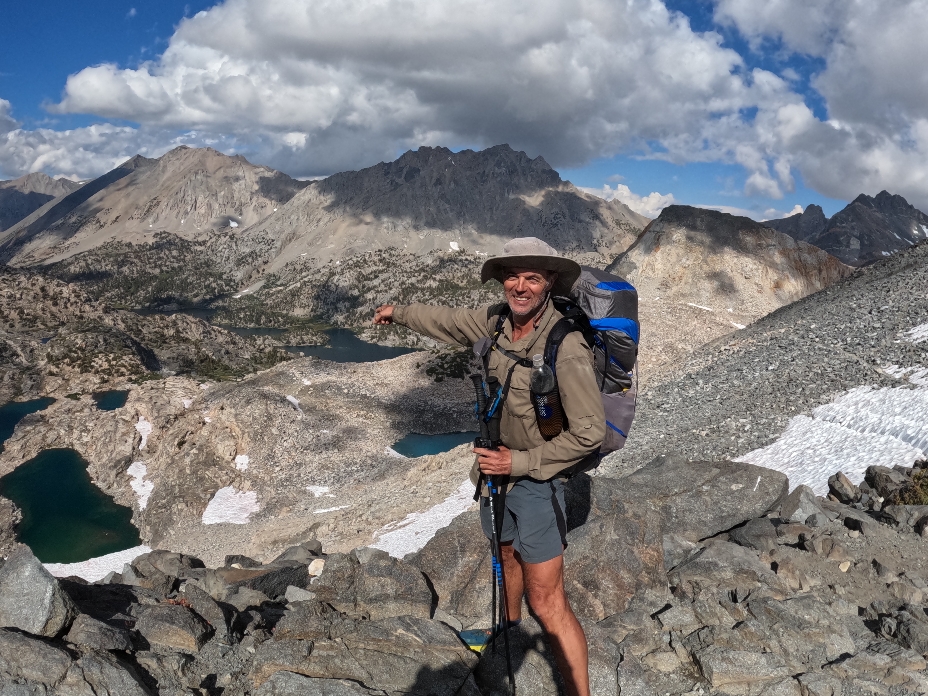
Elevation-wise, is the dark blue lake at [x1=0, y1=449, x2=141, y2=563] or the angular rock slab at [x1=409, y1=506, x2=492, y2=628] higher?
the angular rock slab at [x1=409, y1=506, x2=492, y2=628]

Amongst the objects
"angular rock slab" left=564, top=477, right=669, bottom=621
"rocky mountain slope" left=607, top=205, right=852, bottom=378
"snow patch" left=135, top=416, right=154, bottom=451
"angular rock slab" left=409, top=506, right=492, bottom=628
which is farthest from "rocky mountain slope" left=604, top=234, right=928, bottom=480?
"snow patch" left=135, top=416, right=154, bottom=451

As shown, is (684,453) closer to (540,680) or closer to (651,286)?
(540,680)

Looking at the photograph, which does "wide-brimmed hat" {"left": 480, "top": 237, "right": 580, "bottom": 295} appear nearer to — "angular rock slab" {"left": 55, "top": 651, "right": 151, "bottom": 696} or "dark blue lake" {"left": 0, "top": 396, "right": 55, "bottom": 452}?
"angular rock slab" {"left": 55, "top": 651, "right": 151, "bottom": 696}

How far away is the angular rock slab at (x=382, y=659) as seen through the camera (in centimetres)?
655

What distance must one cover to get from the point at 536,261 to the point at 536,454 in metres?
1.79

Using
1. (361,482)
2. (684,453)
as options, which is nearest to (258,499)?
(361,482)

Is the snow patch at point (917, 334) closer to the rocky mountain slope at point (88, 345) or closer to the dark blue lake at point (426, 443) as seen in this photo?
the dark blue lake at point (426, 443)

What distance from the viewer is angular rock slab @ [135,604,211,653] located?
7.11 meters

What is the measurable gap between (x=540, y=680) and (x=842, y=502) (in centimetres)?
937

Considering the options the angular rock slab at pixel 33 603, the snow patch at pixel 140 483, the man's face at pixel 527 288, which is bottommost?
the snow patch at pixel 140 483

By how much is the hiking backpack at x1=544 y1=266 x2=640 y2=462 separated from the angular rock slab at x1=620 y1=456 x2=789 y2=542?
648cm

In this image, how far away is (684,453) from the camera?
21453 millimetres

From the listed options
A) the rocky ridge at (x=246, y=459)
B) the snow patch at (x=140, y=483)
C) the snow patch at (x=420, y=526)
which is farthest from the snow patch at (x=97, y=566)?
the snow patch at (x=420, y=526)

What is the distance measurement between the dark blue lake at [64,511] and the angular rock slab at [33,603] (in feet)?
143
